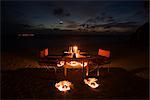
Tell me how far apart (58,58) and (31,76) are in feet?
4.80

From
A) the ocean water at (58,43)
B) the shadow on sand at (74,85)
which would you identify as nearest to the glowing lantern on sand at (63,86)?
the shadow on sand at (74,85)

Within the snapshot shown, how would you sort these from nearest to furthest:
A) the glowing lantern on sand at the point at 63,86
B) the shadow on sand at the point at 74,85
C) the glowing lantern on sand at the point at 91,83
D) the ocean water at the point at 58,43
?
the shadow on sand at the point at 74,85 → the glowing lantern on sand at the point at 63,86 → the glowing lantern on sand at the point at 91,83 → the ocean water at the point at 58,43

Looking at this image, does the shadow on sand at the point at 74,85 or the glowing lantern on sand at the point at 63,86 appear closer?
the shadow on sand at the point at 74,85

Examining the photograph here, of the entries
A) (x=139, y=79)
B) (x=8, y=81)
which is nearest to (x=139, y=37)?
(x=139, y=79)

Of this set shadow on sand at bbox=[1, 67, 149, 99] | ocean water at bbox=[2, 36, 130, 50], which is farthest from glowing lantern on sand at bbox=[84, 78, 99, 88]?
ocean water at bbox=[2, 36, 130, 50]

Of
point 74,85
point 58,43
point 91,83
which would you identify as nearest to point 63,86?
point 74,85

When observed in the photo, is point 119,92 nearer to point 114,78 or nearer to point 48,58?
point 114,78

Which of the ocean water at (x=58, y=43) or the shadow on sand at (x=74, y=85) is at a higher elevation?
the ocean water at (x=58, y=43)

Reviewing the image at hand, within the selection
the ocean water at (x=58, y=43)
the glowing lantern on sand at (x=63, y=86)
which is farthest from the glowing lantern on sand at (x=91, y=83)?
the ocean water at (x=58, y=43)

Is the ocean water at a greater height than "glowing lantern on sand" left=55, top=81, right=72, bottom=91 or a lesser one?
greater

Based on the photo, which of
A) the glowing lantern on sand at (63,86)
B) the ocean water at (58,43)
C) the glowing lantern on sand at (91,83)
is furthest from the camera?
the ocean water at (58,43)

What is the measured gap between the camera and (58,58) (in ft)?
23.0

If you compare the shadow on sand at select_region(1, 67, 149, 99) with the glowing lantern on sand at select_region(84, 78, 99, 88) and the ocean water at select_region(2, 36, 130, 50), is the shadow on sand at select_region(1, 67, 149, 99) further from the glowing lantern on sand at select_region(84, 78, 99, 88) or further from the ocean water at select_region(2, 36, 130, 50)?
the ocean water at select_region(2, 36, 130, 50)

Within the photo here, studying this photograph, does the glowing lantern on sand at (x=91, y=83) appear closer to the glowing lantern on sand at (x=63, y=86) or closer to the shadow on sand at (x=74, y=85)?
the shadow on sand at (x=74, y=85)
